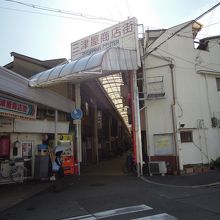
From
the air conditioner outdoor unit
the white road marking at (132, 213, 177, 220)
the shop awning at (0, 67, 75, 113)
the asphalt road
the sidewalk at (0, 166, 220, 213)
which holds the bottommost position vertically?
the white road marking at (132, 213, 177, 220)

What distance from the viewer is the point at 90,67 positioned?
42.1 ft

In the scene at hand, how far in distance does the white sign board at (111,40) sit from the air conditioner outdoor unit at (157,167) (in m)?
6.54

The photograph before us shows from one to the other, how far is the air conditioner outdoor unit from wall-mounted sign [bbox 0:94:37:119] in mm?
7045

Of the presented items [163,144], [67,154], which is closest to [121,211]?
[163,144]

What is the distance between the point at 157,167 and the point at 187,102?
4.42m

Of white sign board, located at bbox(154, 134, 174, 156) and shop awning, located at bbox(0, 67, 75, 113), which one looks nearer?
shop awning, located at bbox(0, 67, 75, 113)

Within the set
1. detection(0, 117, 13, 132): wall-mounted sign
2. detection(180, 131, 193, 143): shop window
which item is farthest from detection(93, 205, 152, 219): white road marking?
detection(180, 131, 193, 143): shop window

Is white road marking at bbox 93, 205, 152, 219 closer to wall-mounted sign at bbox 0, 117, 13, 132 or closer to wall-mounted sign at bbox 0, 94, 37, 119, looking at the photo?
wall-mounted sign at bbox 0, 94, 37, 119

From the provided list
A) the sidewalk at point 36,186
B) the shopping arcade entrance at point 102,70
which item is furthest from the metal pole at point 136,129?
the sidewalk at point 36,186

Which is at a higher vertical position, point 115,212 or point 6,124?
point 6,124

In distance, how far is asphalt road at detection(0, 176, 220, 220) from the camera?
742 centimetres

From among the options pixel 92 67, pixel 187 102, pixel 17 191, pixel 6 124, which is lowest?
pixel 17 191

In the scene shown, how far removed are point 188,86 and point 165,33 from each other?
3592 mm

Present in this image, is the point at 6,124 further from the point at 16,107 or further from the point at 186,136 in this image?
the point at 186,136
